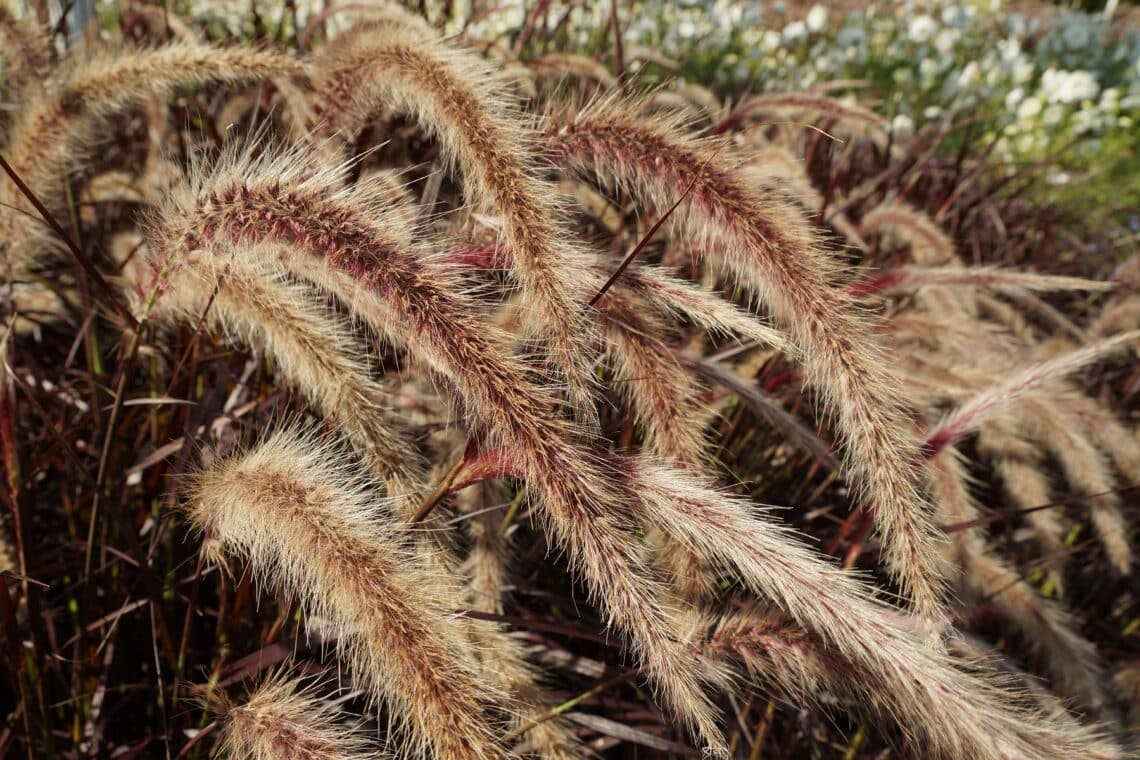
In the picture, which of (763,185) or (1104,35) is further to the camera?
(1104,35)

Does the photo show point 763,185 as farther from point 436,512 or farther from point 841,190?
point 841,190

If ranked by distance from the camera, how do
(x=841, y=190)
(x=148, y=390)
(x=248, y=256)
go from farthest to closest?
1. (x=841, y=190)
2. (x=148, y=390)
3. (x=248, y=256)

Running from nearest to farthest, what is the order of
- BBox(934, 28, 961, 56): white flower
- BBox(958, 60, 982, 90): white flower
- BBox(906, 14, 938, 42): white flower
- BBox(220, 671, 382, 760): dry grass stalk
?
BBox(220, 671, 382, 760): dry grass stalk < BBox(958, 60, 982, 90): white flower < BBox(906, 14, 938, 42): white flower < BBox(934, 28, 961, 56): white flower

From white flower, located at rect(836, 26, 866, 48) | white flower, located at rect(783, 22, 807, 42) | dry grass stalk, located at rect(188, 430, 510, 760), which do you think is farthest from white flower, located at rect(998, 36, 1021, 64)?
dry grass stalk, located at rect(188, 430, 510, 760)

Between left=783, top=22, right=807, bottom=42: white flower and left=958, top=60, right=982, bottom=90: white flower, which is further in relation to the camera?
left=783, top=22, right=807, bottom=42: white flower

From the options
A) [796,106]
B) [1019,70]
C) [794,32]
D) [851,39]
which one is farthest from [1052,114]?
[796,106]

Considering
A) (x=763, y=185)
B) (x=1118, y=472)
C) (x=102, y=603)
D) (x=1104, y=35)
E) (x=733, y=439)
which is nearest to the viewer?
(x=763, y=185)

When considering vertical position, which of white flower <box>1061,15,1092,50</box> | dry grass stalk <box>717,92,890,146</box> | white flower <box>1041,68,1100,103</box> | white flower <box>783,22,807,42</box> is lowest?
white flower <box>1061,15,1092,50</box>

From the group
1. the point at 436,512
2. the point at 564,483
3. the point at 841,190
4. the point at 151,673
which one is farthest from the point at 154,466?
the point at 841,190

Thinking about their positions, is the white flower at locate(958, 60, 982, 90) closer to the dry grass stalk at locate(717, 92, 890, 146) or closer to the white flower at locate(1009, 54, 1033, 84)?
the white flower at locate(1009, 54, 1033, 84)
